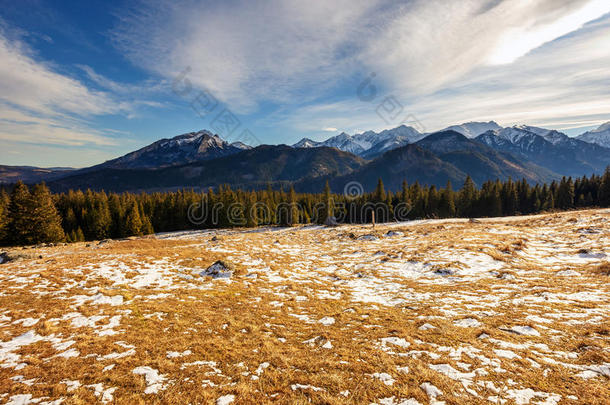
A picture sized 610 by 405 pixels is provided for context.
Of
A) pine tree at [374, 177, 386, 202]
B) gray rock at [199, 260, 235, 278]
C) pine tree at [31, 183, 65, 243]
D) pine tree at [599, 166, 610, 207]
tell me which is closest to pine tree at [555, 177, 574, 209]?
pine tree at [599, 166, 610, 207]

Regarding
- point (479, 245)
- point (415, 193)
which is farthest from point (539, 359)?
point (415, 193)

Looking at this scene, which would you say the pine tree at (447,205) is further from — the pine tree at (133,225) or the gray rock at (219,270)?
the pine tree at (133,225)

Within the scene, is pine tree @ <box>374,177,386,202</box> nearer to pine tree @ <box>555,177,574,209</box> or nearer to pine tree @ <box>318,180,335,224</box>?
pine tree @ <box>318,180,335,224</box>

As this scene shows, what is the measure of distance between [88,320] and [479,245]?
95.8ft

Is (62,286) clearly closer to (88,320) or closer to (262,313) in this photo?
(88,320)

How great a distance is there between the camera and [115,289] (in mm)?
13227

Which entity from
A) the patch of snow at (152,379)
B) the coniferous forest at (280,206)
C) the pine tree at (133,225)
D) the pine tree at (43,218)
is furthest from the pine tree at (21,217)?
the patch of snow at (152,379)

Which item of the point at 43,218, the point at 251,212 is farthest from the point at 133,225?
the point at 251,212

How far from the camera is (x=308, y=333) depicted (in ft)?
30.3

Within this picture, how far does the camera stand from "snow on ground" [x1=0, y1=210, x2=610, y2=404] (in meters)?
5.89

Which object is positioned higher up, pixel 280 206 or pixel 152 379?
pixel 280 206

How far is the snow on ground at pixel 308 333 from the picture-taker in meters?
5.89

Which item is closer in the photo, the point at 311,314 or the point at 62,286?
the point at 311,314

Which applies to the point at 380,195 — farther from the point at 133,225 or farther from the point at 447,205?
the point at 133,225
